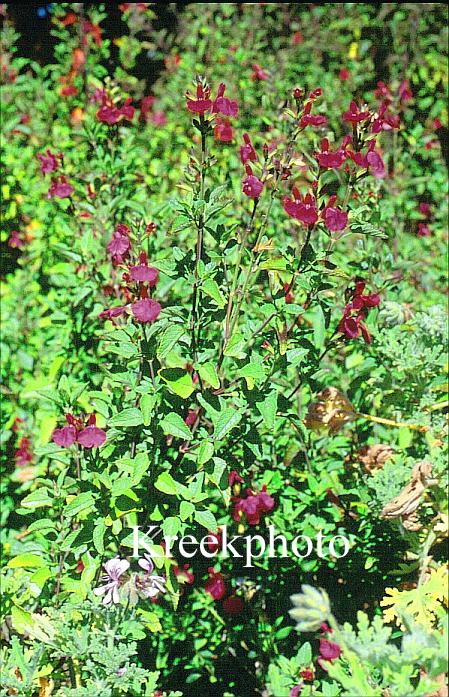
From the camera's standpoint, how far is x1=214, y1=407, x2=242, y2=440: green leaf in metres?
1.34

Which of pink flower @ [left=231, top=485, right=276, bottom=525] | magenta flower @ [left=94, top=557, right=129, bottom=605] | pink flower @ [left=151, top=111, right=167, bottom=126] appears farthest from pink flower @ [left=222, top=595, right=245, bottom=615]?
pink flower @ [left=151, top=111, right=167, bottom=126]

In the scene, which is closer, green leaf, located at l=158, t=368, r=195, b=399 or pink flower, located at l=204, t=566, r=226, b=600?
green leaf, located at l=158, t=368, r=195, b=399

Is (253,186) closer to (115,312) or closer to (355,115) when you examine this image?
(355,115)

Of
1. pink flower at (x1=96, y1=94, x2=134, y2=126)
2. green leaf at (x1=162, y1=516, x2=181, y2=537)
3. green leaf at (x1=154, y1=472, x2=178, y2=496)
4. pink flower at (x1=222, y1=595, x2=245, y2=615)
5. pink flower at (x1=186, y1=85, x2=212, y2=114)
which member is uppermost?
pink flower at (x1=186, y1=85, x2=212, y2=114)

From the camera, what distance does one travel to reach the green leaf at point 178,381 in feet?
4.58

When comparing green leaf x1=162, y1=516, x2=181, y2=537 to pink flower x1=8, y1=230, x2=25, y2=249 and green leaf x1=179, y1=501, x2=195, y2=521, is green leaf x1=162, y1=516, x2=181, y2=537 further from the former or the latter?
pink flower x1=8, y1=230, x2=25, y2=249

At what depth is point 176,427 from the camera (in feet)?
4.63

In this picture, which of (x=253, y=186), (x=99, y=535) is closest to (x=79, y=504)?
(x=99, y=535)

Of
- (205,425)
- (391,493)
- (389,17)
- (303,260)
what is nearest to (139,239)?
(303,260)

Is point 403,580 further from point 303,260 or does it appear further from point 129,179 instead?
point 129,179

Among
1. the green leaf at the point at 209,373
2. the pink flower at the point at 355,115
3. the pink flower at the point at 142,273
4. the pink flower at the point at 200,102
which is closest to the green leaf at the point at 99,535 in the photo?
the green leaf at the point at 209,373

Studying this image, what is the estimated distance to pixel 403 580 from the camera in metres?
1.91

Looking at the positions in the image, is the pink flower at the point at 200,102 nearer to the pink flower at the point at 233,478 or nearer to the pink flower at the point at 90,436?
the pink flower at the point at 90,436

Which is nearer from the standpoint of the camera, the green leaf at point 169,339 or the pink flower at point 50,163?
the green leaf at point 169,339
